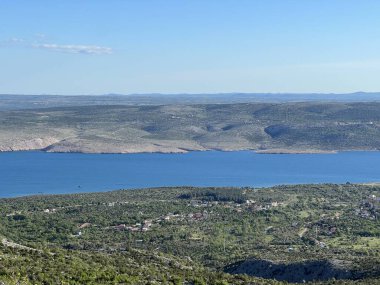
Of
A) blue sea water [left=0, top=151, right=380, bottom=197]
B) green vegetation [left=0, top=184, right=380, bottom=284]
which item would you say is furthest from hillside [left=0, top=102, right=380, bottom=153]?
green vegetation [left=0, top=184, right=380, bottom=284]

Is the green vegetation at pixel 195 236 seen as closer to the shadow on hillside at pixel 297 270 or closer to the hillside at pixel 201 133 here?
the shadow on hillside at pixel 297 270

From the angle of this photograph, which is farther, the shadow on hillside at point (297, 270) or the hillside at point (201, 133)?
the hillside at point (201, 133)

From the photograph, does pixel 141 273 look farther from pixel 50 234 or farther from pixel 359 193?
pixel 359 193

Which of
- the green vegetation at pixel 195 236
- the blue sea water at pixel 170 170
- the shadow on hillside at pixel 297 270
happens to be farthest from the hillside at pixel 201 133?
the shadow on hillside at pixel 297 270

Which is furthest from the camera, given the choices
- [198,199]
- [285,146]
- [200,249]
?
[285,146]

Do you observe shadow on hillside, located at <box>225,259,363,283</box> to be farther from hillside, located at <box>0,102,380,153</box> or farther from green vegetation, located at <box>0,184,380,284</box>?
hillside, located at <box>0,102,380,153</box>

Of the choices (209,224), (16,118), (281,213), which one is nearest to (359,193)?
(281,213)

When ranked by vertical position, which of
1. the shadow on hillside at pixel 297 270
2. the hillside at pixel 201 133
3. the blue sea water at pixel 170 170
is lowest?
the blue sea water at pixel 170 170
